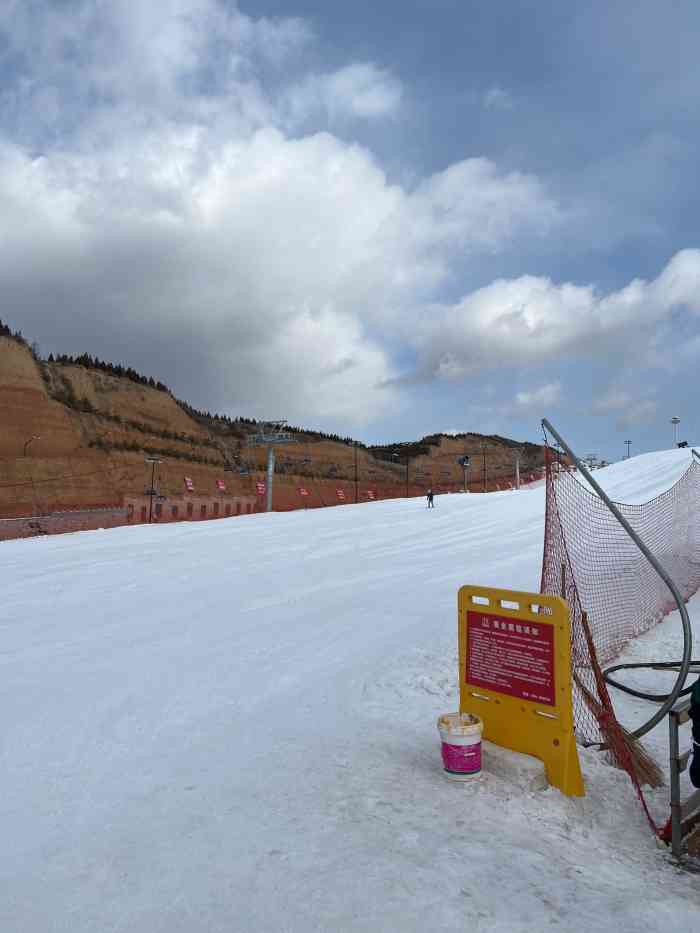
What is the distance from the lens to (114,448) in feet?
164

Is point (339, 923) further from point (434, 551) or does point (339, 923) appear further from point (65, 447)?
point (65, 447)

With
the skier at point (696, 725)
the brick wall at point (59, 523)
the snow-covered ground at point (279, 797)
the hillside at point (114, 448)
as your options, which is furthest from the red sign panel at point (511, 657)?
the hillside at point (114, 448)

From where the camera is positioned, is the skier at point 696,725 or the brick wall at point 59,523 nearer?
the skier at point 696,725

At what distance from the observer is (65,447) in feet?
150

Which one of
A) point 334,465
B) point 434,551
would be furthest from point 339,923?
point 334,465

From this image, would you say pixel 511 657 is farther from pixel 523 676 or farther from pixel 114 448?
pixel 114 448

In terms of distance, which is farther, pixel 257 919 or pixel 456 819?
pixel 456 819

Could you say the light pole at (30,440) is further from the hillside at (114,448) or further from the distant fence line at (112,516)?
the distant fence line at (112,516)

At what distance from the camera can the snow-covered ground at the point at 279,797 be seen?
9.22 feet

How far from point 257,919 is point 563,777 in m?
2.22

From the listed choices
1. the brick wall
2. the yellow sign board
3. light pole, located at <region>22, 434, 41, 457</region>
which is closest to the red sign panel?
the yellow sign board

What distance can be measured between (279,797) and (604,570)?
8564 mm

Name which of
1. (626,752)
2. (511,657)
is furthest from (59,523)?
(626,752)

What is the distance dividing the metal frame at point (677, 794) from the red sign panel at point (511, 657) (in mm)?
716
